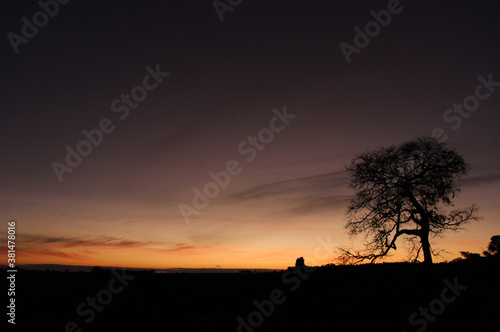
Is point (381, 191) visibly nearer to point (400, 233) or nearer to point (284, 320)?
point (400, 233)

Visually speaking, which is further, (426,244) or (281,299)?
(426,244)

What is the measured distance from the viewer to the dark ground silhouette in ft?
41.2

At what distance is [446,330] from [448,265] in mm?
8963

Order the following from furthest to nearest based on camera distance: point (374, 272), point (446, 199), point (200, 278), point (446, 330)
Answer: point (446, 199) → point (200, 278) → point (374, 272) → point (446, 330)

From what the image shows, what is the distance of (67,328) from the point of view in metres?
12.5

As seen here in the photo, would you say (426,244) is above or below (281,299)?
above

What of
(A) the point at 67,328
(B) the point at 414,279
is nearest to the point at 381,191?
(B) the point at 414,279

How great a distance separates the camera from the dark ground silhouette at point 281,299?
1255 cm

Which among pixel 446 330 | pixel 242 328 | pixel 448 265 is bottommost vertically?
pixel 446 330

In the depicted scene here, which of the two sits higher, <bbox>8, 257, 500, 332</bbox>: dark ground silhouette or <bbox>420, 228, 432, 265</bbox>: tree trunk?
<bbox>420, 228, 432, 265</bbox>: tree trunk

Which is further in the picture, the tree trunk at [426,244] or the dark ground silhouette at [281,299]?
the tree trunk at [426,244]

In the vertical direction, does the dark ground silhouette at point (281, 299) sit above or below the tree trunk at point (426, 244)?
below

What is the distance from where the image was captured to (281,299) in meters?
15.5

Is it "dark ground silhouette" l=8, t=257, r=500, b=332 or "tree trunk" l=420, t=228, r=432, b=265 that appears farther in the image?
"tree trunk" l=420, t=228, r=432, b=265
